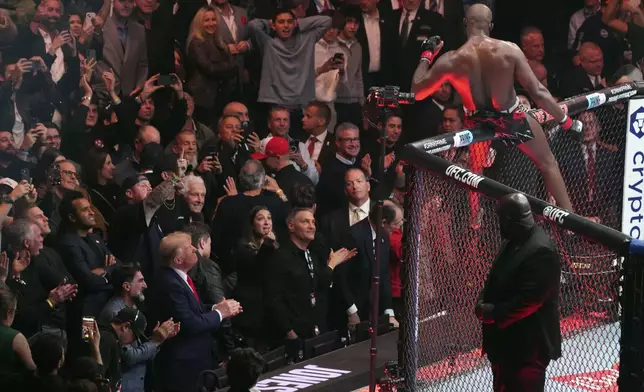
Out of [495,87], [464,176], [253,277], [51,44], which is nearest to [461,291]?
[464,176]

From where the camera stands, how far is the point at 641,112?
789cm

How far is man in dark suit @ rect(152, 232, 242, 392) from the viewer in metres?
8.40

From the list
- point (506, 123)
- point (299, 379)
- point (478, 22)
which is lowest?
point (299, 379)

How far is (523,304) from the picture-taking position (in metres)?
5.32

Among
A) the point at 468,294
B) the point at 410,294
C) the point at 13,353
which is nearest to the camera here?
the point at 410,294

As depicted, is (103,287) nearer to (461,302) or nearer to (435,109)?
(461,302)

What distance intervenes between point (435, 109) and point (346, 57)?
3.56 ft

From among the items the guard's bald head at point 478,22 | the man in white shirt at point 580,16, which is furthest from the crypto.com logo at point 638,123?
the man in white shirt at point 580,16

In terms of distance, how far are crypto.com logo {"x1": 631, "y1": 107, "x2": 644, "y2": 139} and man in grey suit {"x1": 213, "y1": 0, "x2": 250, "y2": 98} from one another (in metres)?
4.87

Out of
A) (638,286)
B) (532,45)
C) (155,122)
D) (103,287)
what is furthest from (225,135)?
(638,286)

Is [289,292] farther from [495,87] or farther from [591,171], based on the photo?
[495,87]

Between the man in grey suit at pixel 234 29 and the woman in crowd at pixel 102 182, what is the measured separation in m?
1.96

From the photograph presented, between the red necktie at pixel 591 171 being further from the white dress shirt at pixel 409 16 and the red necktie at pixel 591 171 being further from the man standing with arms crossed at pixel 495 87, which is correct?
the white dress shirt at pixel 409 16

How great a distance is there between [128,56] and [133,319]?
4.03 metres
